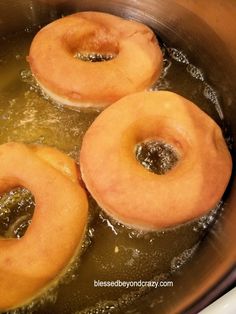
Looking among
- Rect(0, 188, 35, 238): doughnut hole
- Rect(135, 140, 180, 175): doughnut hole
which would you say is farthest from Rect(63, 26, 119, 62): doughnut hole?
Rect(0, 188, 35, 238): doughnut hole

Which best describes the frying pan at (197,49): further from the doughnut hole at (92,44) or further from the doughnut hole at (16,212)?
the doughnut hole at (16,212)

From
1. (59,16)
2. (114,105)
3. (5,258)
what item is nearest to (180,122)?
(114,105)

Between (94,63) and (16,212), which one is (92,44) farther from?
(16,212)

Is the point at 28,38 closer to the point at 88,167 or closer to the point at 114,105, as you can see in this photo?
the point at 114,105

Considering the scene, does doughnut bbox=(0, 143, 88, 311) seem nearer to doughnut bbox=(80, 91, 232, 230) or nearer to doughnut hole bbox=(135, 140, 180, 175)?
doughnut bbox=(80, 91, 232, 230)

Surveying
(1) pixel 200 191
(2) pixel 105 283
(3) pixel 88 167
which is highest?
(1) pixel 200 191

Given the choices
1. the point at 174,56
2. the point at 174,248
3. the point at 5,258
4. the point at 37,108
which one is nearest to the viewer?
the point at 5,258

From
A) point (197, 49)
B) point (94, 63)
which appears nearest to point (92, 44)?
point (94, 63)
